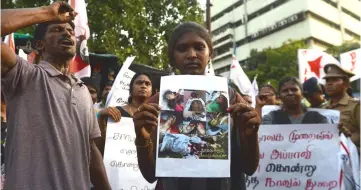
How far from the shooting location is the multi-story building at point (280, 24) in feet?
158

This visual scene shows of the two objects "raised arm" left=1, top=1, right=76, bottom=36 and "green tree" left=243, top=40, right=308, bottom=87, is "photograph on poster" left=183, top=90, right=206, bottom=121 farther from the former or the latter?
"green tree" left=243, top=40, right=308, bottom=87

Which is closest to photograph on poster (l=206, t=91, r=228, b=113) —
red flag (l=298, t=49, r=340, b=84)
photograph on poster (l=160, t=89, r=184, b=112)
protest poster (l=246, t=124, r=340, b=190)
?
photograph on poster (l=160, t=89, r=184, b=112)

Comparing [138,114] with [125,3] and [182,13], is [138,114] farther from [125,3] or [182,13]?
[182,13]

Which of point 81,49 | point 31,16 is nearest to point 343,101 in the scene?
point 81,49

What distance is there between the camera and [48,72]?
2.25 metres

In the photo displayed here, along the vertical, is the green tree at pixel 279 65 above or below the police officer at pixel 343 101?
above

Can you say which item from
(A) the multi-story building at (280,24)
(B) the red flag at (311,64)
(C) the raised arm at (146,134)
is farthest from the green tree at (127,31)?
(A) the multi-story building at (280,24)

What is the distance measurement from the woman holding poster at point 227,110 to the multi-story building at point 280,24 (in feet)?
150

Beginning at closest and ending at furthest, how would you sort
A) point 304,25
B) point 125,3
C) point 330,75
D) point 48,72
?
point 48,72, point 330,75, point 125,3, point 304,25

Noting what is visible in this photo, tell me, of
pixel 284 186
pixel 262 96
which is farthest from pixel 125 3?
pixel 284 186

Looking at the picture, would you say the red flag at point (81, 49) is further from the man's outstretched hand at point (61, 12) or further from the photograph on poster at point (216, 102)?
the photograph on poster at point (216, 102)

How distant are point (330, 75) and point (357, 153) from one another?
3.42 feet

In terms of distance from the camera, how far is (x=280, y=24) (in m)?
50.9

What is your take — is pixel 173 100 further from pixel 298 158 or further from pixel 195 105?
pixel 298 158
